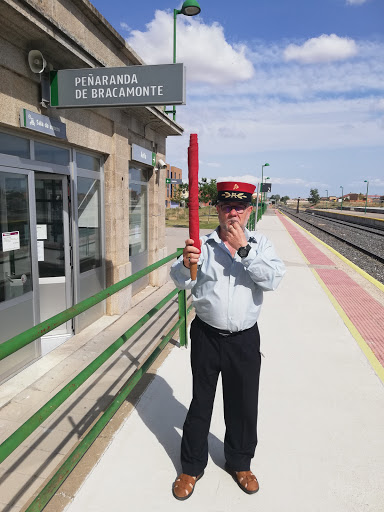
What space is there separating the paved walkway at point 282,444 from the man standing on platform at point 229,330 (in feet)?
0.53

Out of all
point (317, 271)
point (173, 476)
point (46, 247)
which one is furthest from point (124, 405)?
point (317, 271)

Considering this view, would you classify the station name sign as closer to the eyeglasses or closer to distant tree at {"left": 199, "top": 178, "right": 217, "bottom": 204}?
the eyeglasses

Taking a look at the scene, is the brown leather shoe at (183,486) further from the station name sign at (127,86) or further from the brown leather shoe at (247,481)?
the station name sign at (127,86)

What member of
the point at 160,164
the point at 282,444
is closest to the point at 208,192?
the point at 160,164

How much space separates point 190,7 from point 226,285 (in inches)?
245

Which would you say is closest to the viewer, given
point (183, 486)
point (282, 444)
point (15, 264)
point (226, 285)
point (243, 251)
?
point (243, 251)

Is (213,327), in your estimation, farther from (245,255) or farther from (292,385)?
(292,385)

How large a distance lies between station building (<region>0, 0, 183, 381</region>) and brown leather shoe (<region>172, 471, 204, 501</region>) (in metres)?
2.94

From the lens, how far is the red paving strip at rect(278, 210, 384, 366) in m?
5.21

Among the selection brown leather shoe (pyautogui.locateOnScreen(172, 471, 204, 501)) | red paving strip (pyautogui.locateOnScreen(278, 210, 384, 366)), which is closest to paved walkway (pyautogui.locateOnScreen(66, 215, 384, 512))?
brown leather shoe (pyautogui.locateOnScreen(172, 471, 204, 501))

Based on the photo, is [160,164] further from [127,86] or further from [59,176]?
[127,86]

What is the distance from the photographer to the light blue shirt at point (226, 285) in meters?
2.25

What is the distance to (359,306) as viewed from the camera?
22.8 feet

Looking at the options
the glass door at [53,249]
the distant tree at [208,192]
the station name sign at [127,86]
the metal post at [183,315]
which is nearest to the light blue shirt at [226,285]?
the metal post at [183,315]
